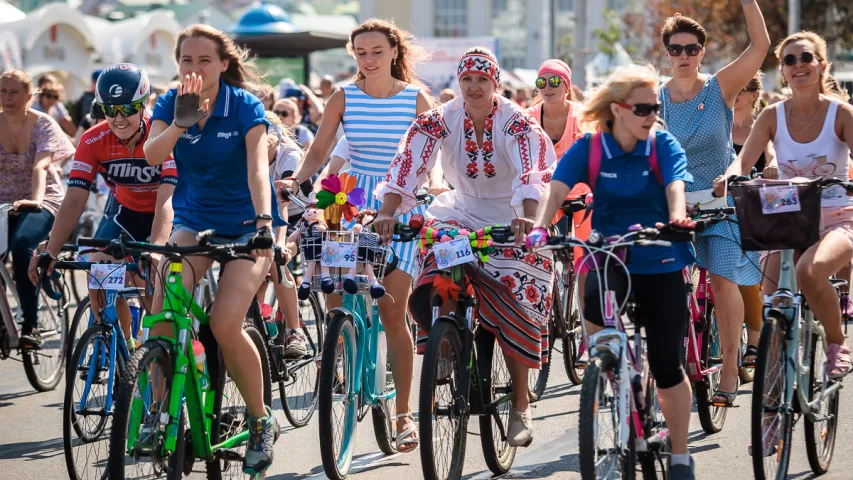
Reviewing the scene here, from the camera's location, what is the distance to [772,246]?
5898 millimetres

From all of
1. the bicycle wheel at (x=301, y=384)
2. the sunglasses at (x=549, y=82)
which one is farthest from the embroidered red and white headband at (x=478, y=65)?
the sunglasses at (x=549, y=82)

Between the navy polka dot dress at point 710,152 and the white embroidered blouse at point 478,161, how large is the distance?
1129 millimetres

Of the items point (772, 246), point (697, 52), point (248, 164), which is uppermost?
point (697, 52)

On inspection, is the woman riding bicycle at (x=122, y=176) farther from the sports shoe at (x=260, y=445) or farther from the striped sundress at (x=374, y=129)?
the sports shoe at (x=260, y=445)

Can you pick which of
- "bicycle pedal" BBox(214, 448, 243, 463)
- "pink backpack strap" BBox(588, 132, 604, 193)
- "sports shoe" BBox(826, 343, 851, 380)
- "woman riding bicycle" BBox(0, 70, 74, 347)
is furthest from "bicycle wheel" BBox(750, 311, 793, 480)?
"woman riding bicycle" BBox(0, 70, 74, 347)

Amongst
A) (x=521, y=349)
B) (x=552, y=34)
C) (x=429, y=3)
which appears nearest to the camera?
(x=521, y=349)

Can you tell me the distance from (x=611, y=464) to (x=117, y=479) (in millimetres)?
1877

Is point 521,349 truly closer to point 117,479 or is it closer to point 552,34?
point 117,479

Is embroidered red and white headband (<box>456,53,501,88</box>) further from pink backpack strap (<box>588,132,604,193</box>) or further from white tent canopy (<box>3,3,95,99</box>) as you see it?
white tent canopy (<box>3,3,95,99</box>)

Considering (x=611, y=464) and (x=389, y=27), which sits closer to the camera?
(x=611, y=464)

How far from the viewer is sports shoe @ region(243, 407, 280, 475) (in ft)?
18.7

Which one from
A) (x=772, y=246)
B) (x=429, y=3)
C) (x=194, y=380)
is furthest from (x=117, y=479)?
(x=429, y=3)

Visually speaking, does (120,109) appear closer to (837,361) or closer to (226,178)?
(226,178)

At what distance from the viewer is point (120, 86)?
6.79m
